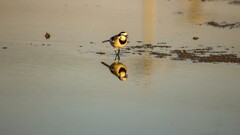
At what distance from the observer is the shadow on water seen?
430 inches

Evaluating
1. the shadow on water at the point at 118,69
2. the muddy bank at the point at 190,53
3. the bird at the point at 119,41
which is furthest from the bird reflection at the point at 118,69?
the muddy bank at the point at 190,53

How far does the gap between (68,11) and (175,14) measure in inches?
128

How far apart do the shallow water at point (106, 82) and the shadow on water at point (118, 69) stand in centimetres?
10

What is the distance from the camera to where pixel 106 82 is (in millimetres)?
10461

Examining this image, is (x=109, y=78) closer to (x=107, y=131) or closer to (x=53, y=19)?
(x=107, y=131)

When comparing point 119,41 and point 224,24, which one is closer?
point 119,41

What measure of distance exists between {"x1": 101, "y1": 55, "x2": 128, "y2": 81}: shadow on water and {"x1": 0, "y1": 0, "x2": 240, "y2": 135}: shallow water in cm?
10

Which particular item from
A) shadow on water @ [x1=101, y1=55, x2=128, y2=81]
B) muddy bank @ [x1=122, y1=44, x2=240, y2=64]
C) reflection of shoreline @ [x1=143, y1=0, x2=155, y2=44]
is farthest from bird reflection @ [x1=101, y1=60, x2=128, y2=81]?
reflection of shoreline @ [x1=143, y1=0, x2=155, y2=44]

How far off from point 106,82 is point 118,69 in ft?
3.29

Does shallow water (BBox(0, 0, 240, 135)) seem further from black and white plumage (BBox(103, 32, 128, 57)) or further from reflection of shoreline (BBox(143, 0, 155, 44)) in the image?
black and white plumage (BBox(103, 32, 128, 57))

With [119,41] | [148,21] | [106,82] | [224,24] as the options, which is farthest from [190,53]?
[148,21]

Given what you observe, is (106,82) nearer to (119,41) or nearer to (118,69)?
(118,69)

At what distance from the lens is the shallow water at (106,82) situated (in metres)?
8.25

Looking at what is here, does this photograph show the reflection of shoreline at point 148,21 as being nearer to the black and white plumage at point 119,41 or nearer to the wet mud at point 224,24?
the black and white plumage at point 119,41
